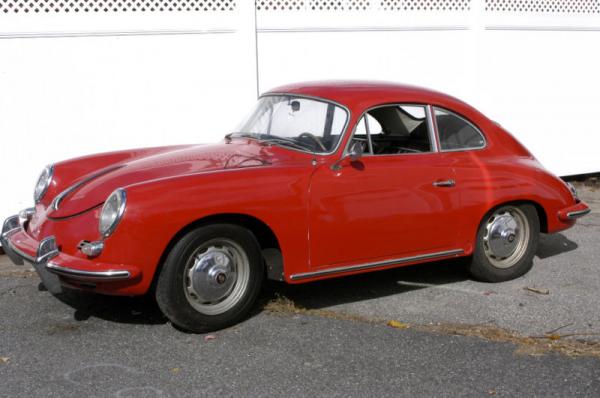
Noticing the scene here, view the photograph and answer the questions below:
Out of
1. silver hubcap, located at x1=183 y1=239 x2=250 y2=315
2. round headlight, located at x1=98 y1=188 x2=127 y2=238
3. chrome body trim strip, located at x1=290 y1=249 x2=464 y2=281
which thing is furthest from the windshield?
round headlight, located at x1=98 y1=188 x2=127 y2=238

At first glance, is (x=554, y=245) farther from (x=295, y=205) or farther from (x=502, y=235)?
(x=295, y=205)

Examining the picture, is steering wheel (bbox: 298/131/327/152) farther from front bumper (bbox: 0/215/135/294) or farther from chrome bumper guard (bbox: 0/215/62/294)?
chrome bumper guard (bbox: 0/215/62/294)

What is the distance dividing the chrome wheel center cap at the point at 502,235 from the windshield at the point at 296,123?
1492 millimetres

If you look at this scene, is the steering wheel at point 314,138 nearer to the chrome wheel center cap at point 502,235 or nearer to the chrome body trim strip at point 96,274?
the chrome wheel center cap at point 502,235

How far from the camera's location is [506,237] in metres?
6.01

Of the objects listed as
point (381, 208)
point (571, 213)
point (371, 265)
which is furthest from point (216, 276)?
point (571, 213)

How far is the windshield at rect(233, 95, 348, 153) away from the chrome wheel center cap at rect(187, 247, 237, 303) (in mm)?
1043

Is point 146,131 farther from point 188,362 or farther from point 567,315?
point 567,315

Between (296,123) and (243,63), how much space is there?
234cm

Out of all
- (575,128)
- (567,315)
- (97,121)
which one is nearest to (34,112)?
(97,121)

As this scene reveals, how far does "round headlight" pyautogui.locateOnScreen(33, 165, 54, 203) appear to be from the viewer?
18.7 feet

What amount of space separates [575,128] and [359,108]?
5315 millimetres

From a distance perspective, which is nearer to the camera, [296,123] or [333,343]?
[333,343]

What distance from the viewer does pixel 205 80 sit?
25.2 feet
